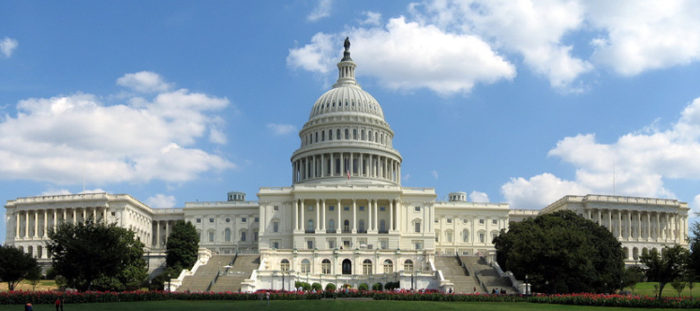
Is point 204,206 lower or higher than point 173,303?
higher

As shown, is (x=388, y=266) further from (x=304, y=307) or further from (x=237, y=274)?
(x=304, y=307)

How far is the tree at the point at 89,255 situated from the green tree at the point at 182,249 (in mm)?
21822

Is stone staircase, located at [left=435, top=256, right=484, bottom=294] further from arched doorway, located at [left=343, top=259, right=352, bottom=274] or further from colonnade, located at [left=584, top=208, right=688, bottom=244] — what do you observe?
colonnade, located at [left=584, top=208, right=688, bottom=244]

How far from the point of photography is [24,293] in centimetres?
6788

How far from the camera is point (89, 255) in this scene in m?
75.3

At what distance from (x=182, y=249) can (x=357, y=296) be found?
124ft

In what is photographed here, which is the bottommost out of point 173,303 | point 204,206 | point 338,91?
point 173,303

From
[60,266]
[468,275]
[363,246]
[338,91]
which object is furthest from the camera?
[338,91]

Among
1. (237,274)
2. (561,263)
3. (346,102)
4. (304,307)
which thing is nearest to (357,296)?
(304,307)

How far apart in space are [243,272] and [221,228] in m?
44.7

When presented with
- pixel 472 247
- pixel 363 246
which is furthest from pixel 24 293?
pixel 472 247

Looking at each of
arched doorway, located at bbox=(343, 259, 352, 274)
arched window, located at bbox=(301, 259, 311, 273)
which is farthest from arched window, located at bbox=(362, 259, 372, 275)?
arched window, located at bbox=(301, 259, 311, 273)

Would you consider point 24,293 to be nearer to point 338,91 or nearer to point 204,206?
point 204,206

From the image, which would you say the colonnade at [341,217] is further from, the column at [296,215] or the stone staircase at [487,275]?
the stone staircase at [487,275]
